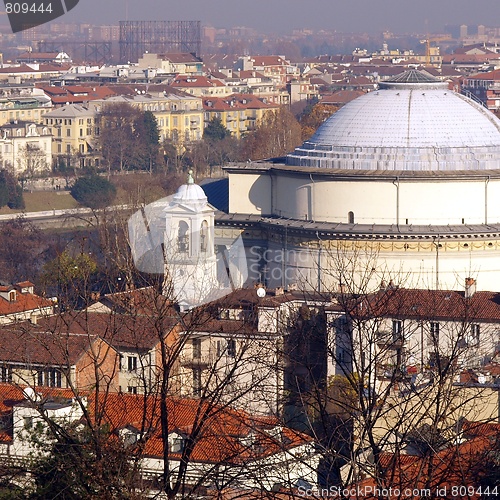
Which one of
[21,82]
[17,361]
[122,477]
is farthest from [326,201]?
[21,82]

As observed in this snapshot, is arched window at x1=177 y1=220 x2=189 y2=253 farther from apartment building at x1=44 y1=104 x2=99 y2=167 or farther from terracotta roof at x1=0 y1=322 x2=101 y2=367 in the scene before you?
apartment building at x1=44 y1=104 x2=99 y2=167

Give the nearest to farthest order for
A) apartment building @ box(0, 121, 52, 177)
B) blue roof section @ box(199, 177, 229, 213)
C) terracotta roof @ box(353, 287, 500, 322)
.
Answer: terracotta roof @ box(353, 287, 500, 322), blue roof section @ box(199, 177, 229, 213), apartment building @ box(0, 121, 52, 177)

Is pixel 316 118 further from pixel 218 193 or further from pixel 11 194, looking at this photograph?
pixel 218 193

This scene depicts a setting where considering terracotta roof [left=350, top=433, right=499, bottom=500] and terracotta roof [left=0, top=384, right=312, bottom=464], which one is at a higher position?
terracotta roof [left=350, top=433, right=499, bottom=500]

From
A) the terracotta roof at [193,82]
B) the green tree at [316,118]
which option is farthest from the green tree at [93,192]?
the terracotta roof at [193,82]

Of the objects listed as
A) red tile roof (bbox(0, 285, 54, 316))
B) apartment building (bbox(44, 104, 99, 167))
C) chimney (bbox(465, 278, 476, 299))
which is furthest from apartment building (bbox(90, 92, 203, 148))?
chimney (bbox(465, 278, 476, 299))

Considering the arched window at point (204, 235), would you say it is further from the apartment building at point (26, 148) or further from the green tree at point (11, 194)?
the apartment building at point (26, 148)
